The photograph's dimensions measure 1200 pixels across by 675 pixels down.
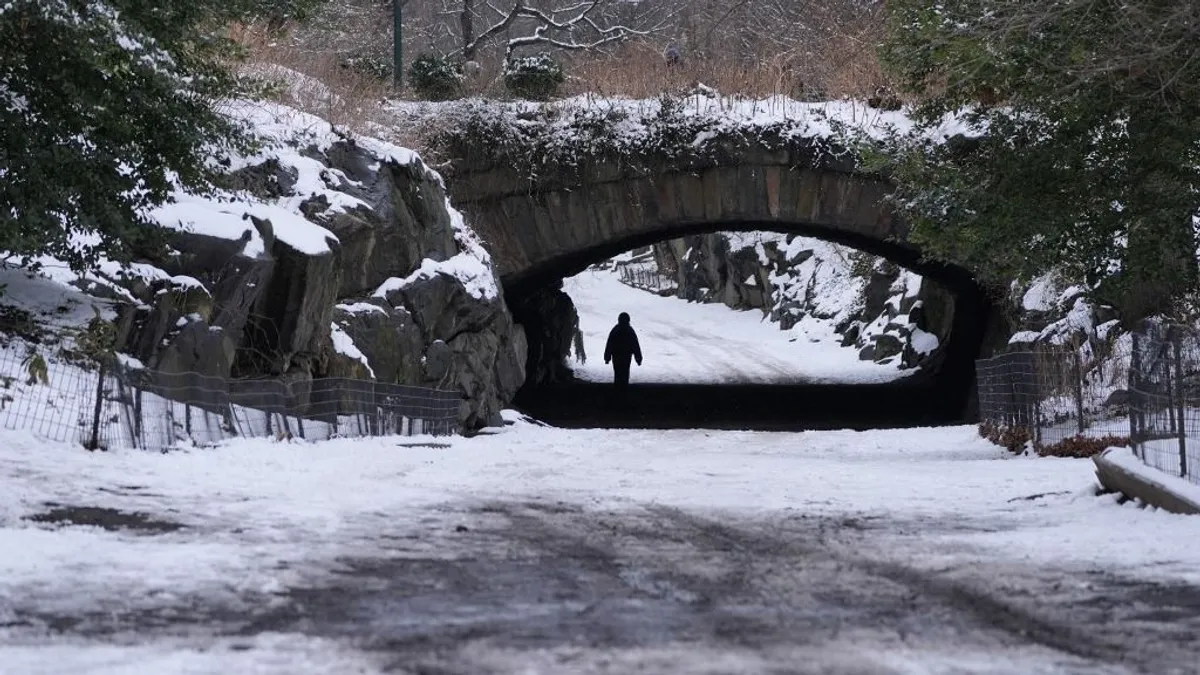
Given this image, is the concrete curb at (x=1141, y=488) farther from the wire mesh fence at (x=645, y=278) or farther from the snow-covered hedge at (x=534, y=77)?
the wire mesh fence at (x=645, y=278)

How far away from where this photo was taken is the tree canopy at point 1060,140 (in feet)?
39.8

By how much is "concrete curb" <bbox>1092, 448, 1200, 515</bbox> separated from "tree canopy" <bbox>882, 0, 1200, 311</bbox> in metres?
3.57

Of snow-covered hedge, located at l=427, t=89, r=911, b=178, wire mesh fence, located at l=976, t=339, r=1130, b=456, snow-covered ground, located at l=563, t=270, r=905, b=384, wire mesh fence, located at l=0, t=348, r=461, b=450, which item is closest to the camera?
wire mesh fence, located at l=0, t=348, r=461, b=450

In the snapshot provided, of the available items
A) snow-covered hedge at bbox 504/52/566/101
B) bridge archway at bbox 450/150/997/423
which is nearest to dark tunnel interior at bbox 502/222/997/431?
bridge archway at bbox 450/150/997/423

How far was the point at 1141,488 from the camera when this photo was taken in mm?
8375

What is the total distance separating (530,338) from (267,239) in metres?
18.3

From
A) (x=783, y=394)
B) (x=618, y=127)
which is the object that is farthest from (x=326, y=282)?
(x=783, y=394)

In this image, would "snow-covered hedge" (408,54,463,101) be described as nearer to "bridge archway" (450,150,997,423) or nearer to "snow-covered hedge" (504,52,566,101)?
"snow-covered hedge" (504,52,566,101)

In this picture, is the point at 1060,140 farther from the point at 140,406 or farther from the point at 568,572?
the point at 568,572

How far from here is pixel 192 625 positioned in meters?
4.87

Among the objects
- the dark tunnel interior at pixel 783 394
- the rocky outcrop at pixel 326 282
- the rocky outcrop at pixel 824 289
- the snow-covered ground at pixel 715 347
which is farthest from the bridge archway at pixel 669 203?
the snow-covered ground at pixel 715 347

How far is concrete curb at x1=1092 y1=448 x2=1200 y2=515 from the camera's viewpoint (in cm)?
777

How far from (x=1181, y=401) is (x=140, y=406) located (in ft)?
24.6

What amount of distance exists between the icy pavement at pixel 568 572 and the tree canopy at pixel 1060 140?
3721mm
